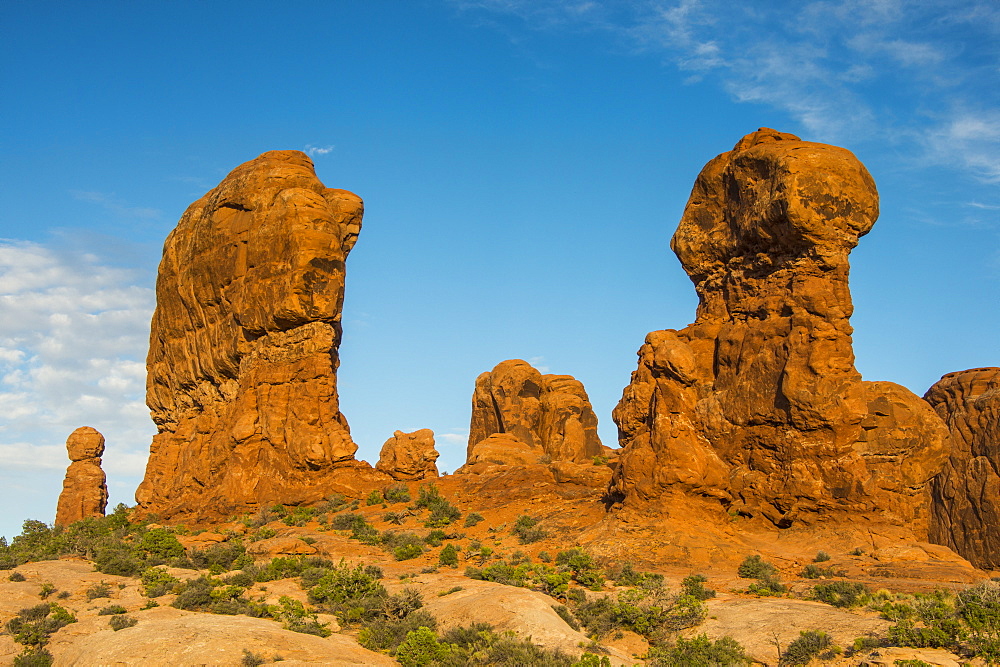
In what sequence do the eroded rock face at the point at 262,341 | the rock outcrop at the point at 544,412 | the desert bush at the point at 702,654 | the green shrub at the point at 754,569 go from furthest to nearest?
the rock outcrop at the point at 544,412, the eroded rock face at the point at 262,341, the green shrub at the point at 754,569, the desert bush at the point at 702,654

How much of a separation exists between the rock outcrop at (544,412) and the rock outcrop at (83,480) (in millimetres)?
21198

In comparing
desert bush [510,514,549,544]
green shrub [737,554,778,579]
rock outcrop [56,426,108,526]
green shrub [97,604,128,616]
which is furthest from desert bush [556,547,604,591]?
rock outcrop [56,426,108,526]

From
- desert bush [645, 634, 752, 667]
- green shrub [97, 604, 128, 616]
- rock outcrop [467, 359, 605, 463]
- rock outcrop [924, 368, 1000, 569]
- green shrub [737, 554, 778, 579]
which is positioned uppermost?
rock outcrop [467, 359, 605, 463]

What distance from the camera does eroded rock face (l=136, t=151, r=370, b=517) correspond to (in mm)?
35469

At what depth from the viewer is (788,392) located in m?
27.1

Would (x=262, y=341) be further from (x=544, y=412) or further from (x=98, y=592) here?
(x=544, y=412)

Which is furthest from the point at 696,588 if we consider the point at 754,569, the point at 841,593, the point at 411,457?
the point at 411,457

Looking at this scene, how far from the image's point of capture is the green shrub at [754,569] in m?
23.1

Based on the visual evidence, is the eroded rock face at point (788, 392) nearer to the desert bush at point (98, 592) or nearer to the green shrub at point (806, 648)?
the green shrub at point (806, 648)

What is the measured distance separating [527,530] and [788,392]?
9119 mm

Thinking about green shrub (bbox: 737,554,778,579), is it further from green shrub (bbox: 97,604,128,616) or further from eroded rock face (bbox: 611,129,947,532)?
green shrub (bbox: 97,604,128,616)

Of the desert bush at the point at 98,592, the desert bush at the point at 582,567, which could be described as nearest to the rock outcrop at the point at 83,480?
the desert bush at the point at 98,592

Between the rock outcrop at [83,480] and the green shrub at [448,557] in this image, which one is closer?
the green shrub at [448,557]

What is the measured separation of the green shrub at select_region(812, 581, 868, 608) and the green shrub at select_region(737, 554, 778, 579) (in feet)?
6.89
